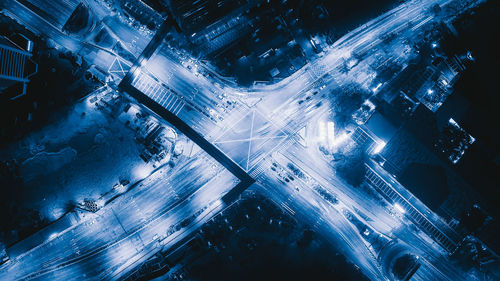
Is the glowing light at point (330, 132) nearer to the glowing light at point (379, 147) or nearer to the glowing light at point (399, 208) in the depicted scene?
the glowing light at point (379, 147)

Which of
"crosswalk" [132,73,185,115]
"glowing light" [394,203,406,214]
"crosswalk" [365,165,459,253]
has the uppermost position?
"crosswalk" [365,165,459,253]

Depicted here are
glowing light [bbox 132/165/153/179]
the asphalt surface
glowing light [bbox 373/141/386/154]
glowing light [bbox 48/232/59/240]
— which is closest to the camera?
glowing light [bbox 48/232/59/240]

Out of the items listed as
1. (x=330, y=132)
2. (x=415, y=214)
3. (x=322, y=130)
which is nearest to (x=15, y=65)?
(x=322, y=130)

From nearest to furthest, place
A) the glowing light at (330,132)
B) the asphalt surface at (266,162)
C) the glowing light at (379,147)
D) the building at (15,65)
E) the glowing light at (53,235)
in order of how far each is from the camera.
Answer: the building at (15,65), the glowing light at (53,235), the asphalt surface at (266,162), the glowing light at (379,147), the glowing light at (330,132)

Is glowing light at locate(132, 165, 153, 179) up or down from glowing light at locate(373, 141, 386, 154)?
down

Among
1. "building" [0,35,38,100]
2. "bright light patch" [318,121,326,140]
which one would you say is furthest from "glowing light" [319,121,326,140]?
"building" [0,35,38,100]

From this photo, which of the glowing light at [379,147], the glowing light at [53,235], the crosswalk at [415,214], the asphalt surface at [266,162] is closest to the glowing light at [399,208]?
the crosswalk at [415,214]

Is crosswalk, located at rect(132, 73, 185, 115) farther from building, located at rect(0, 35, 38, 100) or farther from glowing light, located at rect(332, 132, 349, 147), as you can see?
glowing light, located at rect(332, 132, 349, 147)
